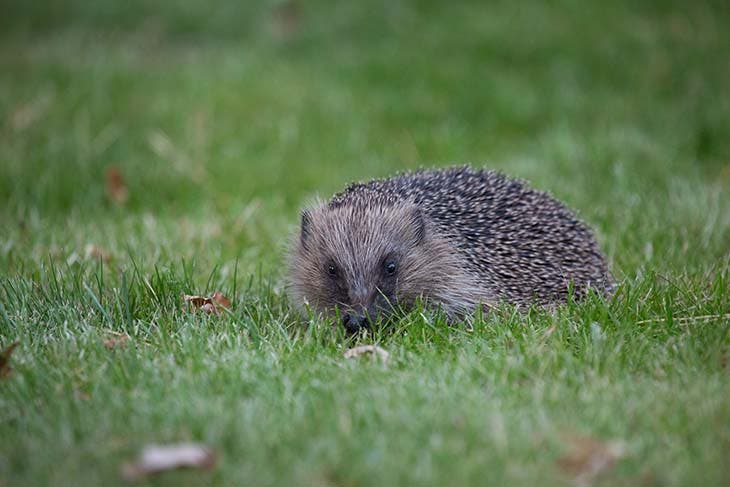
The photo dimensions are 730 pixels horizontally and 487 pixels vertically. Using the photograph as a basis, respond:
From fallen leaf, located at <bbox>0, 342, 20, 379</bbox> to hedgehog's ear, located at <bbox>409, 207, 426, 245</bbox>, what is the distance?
Result: 2.31 meters

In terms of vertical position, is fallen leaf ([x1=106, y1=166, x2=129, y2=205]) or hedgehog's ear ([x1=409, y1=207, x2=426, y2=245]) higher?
hedgehog's ear ([x1=409, y1=207, x2=426, y2=245])

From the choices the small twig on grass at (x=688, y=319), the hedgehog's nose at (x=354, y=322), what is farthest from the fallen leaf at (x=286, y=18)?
the small twig on grass at (x=688, y=319)

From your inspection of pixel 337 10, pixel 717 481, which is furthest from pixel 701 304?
pixel 337 10

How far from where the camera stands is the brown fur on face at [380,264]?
16.3 ft

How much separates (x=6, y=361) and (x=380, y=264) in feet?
6.81

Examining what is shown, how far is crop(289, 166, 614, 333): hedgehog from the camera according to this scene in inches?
197

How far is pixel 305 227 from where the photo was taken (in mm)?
5449

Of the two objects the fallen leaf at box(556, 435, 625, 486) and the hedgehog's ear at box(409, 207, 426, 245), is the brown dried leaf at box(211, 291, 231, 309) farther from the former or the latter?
the fallen leaf at box(556, 435, 625, 486)

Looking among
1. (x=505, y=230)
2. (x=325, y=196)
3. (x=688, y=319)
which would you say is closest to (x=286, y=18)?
(x=325, y=196)

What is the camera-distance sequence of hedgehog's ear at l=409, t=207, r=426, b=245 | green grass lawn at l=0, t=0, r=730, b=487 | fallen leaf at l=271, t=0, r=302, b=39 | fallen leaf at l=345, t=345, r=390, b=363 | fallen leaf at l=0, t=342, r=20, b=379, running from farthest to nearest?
fallen leaf at l=271, t=0, r=302, b=39 < hedgehog's ear at l=409, t=207, r=426, b=245 < fallen leaf at l=345, t=345, r=390, b=363 < fallen leaf at l=0, t=342, r=20, b=379 < green grass lawn at l=0, t=0, r=730, b=487

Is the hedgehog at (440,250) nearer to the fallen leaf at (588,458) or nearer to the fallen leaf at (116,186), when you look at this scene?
the fallen leaf at (588,458)

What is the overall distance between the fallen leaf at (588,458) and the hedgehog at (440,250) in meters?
1.68

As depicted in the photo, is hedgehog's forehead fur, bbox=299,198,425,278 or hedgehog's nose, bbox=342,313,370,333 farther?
hedgehog's forehead fur, bbox=299,198,425,278

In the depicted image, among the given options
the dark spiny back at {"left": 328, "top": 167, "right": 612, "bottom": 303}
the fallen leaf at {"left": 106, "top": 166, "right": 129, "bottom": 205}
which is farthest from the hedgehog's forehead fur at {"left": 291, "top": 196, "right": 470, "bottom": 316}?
the fallen leaf at {"left": 106, "top": 166, "right": 129, "bottom": 205}
